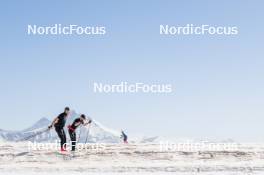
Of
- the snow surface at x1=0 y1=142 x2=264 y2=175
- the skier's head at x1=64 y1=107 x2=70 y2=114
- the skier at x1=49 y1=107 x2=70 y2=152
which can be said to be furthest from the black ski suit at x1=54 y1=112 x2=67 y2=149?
the snow surface at x1=0 y1=142 x2=264 y2=175

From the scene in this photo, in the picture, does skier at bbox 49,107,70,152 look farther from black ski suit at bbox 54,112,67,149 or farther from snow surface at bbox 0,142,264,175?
snow surface at bbox 0,142,264,175

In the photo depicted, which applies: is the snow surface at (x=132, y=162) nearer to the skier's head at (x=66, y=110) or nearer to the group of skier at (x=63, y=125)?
the group of skier at (x=63, y=125)

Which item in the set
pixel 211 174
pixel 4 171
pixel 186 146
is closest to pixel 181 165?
pixel 211 174

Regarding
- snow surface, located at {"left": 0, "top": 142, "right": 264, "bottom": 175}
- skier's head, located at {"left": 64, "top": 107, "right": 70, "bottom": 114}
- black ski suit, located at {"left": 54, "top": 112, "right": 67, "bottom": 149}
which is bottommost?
snow surface, located at {"left": 0, "top": 142, "right": 264, "bottom": 175}

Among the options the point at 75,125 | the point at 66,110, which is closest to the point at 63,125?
the point at 75,125

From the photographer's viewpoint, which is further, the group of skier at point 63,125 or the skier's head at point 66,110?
the group of skier at point 63,125

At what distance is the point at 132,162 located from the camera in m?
30.2

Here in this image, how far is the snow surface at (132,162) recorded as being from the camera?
27.2m

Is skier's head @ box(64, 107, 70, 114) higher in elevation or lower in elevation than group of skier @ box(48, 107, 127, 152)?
higher

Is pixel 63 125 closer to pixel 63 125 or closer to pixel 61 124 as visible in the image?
pixel 63 125

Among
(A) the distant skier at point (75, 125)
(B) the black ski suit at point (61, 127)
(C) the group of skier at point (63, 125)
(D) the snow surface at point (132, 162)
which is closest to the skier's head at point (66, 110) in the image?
(C) the group of skier at point (63, 125)

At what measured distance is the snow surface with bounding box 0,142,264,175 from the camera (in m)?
27.2

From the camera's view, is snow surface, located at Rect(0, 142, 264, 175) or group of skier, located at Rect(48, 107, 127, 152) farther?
group of skier, located at Rect(48, 107, 127, 152)

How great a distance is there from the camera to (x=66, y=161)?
30.4 metres
